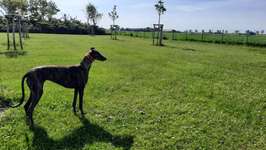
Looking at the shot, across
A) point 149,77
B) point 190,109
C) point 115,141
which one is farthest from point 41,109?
point 149,77

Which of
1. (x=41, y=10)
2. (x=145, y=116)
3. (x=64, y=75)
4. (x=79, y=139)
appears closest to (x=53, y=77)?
(x=64, y=75)

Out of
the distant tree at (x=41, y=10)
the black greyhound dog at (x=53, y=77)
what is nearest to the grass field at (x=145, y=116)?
the black greyhound dog at (x=53, y=77)

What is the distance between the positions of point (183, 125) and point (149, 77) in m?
5.01

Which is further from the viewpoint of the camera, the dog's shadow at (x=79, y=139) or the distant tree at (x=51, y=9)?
the distant tree at (x=51, y=9)

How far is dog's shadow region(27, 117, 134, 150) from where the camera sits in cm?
463

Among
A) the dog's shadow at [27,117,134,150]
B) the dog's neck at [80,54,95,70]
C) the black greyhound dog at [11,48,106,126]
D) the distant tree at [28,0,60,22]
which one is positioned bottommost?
the dog's shadow at [27,117,134,150]

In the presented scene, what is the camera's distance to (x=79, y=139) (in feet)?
16.0

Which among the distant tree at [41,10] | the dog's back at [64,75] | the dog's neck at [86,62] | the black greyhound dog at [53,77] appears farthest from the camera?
the distant tree at [41,10]

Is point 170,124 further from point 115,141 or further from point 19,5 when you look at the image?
point 19,5

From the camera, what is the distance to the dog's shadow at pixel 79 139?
4.63 meters

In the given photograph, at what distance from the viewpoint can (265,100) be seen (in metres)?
7.87

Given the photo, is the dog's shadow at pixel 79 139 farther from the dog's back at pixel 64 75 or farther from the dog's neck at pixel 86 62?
the dog's neck at pixel 86 62

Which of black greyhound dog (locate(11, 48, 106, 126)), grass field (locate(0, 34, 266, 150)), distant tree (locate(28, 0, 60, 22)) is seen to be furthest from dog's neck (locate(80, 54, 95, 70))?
distant tree (locate(28, 0, 60, 22))

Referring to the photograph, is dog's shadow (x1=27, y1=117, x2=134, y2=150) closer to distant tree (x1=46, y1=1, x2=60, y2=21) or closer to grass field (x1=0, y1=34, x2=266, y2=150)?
grass field (x1=0, y1=34, x2=266, y2=150)
